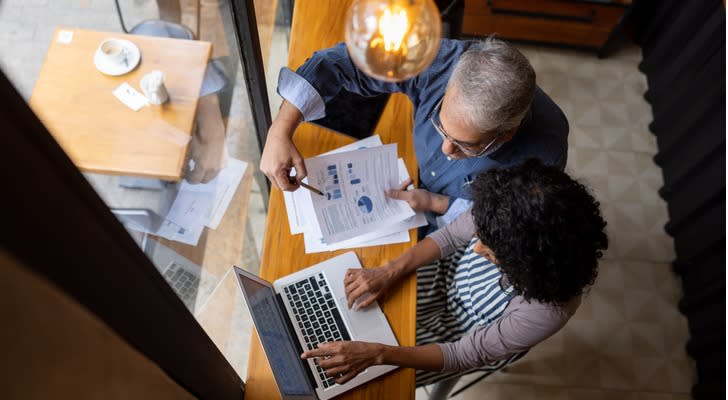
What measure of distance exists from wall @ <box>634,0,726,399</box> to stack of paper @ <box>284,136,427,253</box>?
152cm

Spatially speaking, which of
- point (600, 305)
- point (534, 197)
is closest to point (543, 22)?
point (600, 305)

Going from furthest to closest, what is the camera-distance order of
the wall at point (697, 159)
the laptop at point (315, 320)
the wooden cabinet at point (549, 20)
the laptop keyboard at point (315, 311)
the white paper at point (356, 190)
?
1. the wooden cabinet at point (549, 20)
2. the wall at point (697, 159)
3. the white paper at point (356, 190)
4. the laptop keyboard at point (315, 311)
5. the laptop at point (315, 320)

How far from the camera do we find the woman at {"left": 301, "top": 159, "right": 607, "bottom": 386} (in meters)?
1.19

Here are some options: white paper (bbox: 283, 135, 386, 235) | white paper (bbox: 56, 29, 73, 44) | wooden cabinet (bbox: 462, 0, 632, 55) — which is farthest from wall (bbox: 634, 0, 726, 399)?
white paper (bbox: 56, 29, 73, 44)

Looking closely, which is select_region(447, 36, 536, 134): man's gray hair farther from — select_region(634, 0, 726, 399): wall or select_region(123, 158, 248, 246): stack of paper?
select_region(634, 0, 726, 399): wall

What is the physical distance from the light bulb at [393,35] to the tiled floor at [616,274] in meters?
1.72

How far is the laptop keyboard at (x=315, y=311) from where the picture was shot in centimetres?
148

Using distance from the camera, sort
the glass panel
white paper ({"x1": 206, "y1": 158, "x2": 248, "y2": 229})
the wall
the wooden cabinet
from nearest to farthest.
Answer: the glass panel < white paper ({"x1": 206, "y1": 158, "x2": 248, "y2": 229}) < the wall < the wooden cabinet

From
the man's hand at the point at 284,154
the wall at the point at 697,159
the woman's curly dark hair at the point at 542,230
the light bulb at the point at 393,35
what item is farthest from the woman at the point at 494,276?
the wall at the point at 697,159

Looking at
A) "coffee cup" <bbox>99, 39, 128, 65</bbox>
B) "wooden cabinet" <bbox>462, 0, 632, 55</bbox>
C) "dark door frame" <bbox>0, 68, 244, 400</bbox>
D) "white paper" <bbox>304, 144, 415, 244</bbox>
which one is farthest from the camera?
"wooden cabinet" <bbox>462, 0, 632, 55</bbox>

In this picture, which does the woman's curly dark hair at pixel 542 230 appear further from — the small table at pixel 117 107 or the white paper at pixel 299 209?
the small table at pixel 117 107

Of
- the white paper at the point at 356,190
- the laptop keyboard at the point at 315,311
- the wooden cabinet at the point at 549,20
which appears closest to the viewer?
the laptop keyboard at the point at 315,311

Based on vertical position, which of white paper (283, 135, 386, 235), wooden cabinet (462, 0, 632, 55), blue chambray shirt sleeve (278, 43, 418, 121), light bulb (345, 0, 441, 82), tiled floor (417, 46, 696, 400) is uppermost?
light bulb (345, 0, 441, 82)

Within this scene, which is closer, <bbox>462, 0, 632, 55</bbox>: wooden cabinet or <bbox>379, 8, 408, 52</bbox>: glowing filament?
<bbox>379, 8, 408, 52</bbox>: glowing filament
